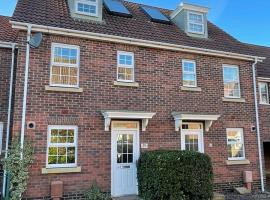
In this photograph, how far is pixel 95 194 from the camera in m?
9.74

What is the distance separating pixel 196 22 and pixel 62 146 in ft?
30.4

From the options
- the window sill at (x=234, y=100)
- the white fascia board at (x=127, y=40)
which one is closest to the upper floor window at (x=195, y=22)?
the white fascia board at (x=127, y=40)

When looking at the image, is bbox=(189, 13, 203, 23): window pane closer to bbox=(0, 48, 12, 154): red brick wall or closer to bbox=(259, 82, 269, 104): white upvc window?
bbox=(259, 82, 269, 104): white upvc window

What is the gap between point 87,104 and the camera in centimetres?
1048

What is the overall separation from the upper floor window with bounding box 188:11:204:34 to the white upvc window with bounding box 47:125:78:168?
802 cm

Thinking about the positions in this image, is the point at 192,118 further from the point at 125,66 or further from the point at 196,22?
the point at 196,22

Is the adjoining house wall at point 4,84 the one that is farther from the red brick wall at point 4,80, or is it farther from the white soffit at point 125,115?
the white soffit at point 125,115

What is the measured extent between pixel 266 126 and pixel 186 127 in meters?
5.55

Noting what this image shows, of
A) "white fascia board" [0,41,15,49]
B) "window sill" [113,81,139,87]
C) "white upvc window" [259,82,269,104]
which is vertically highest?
"white fascia board" [0,41,15,49]

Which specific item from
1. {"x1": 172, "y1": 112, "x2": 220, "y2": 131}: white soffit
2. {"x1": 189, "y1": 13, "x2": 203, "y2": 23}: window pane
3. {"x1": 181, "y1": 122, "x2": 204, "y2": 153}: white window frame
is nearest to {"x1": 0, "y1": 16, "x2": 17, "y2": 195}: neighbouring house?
{"x1": 172, "y1": 112, "x2": 220, "y2": 131}: white soffit

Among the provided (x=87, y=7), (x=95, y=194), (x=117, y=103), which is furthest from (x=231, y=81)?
(x=95, y=194)

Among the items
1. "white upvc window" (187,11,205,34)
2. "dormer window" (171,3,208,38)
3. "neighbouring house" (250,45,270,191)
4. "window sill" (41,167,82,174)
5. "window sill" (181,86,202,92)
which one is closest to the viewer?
"window sill" (41,167,82,174)

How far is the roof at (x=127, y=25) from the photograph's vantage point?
10531mm

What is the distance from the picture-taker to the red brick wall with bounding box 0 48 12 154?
10.8 meters
